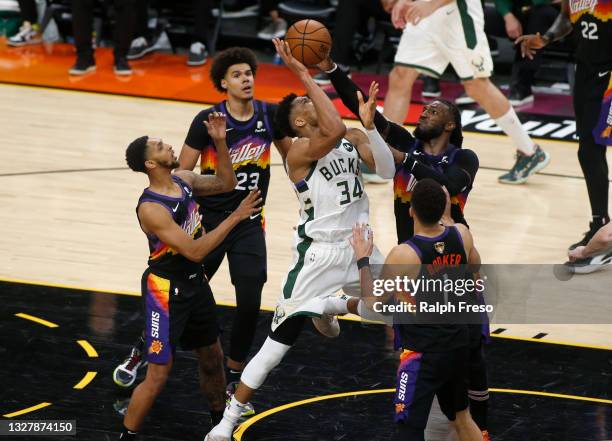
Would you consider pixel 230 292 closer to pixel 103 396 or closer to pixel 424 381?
pixel 103 396

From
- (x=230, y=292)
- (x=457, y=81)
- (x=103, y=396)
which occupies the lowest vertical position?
(x=457, y=81)

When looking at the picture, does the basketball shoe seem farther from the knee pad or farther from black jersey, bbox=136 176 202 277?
black jersey, bbox=136 176 202 277

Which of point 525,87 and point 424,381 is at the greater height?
point 424,381

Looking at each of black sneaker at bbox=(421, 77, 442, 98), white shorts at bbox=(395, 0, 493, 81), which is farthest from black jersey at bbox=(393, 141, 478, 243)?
black sneaker at bbox=(421, 77, 442, 98)

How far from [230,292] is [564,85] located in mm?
7558

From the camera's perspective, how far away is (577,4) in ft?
29.3

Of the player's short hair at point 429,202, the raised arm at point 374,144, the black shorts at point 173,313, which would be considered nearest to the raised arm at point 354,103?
the raised arm at point 374,144

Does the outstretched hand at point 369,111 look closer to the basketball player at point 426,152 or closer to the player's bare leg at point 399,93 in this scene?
the basketball player at point 426,152

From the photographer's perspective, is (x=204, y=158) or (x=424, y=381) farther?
(x=204, y=158)

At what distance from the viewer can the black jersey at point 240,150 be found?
270 inches

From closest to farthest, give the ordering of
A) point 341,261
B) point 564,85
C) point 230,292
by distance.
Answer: point 341,261 < point 230,292 < point 564,85

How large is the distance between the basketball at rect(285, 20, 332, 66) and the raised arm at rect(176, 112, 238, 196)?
2.01 feet

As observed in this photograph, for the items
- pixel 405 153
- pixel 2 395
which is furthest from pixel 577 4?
pixel 2 395

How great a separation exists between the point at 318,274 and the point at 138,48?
9.75m
